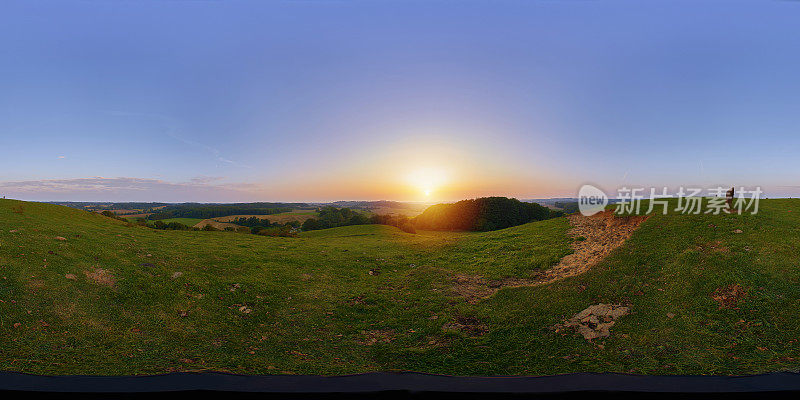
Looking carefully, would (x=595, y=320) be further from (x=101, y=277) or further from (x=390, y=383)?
Answer: (x=101, y=277)

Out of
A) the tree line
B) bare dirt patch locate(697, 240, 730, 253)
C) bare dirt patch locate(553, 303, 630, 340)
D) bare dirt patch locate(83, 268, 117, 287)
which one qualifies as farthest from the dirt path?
the tree line

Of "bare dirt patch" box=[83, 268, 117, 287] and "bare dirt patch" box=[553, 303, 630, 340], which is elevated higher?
"bare dirt patch" box=[83, 268, 117, 287]

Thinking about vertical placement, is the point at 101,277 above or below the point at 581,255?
below

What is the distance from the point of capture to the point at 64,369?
222 inches

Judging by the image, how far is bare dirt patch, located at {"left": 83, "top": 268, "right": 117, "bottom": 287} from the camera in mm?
A: 11461

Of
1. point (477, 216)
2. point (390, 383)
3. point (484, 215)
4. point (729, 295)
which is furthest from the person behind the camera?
point (477, 216)

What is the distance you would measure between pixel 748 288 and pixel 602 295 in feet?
13.8

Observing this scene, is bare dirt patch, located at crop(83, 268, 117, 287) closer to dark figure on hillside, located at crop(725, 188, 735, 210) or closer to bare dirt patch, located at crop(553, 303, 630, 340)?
bare dirt patch, located at crop(553, 303, 630, 340)

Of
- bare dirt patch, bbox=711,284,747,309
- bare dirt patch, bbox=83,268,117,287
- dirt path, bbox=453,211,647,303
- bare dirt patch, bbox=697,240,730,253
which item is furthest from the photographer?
dirt path, bbox=453,211,647,303

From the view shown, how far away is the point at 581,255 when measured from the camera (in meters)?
16.2

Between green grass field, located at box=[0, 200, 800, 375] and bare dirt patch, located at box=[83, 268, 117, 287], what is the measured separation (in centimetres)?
11

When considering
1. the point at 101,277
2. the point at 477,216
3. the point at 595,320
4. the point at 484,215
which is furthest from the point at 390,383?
the point at 477,216

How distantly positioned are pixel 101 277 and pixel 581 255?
24.3 m

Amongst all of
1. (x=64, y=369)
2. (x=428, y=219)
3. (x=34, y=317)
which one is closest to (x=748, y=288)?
(x=64, y=369)
